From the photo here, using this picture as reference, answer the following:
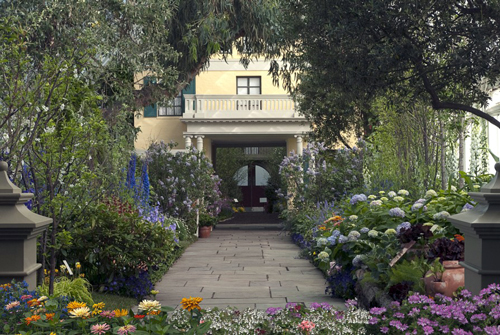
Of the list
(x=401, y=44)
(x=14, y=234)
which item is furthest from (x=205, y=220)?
(x=14, y=234)

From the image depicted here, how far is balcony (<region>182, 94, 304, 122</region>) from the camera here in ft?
74.4

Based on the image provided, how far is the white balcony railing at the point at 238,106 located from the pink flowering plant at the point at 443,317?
19.2 meters

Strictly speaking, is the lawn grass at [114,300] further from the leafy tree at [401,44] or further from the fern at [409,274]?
the leafy tree at [401,44]

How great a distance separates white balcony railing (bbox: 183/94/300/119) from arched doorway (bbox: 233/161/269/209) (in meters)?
11.0

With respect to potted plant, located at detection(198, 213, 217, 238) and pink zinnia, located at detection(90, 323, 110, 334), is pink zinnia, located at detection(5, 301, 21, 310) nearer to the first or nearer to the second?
pink zinnia, located at detection(90, 323, 110, 334)

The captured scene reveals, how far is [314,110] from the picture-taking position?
20141 mm

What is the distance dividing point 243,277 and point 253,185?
24.8 metres

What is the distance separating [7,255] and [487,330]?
9.91ft

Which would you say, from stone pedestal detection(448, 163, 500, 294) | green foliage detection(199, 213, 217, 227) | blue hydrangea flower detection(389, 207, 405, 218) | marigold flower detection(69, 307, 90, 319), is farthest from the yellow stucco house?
marigold flower detection(69, 307, 90, 319)

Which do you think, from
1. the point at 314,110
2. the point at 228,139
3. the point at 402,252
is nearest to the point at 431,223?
the point at 402,252

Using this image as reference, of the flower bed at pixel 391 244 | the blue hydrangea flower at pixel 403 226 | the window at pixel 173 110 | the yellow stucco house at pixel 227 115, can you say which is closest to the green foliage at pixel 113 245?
the flower bed at pixel 391 244

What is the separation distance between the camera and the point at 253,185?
34.5 metres

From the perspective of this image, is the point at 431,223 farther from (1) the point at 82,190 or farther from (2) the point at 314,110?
(2) the point at 314,110

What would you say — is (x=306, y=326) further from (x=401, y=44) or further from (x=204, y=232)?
(x=204, y=232)
